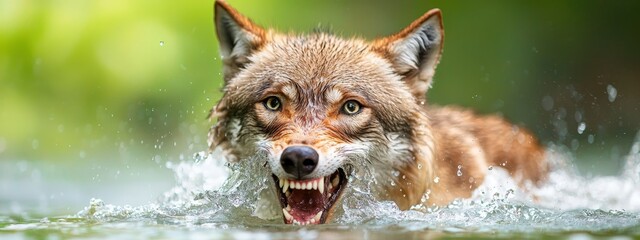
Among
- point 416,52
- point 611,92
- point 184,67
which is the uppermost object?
point 184,67

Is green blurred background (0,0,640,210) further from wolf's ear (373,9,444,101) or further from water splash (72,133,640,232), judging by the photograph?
wolf's ear (373,9,444,101)

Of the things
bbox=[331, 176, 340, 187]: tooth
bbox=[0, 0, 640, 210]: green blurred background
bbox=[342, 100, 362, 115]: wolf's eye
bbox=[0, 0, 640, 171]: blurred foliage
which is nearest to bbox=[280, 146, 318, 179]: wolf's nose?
bbox=[331, 176, 340, 187]: tooth

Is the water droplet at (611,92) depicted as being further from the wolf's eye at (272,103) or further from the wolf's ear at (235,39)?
the wolf's eye at (272,103)

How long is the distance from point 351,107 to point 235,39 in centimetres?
101

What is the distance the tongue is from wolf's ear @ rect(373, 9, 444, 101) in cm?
110

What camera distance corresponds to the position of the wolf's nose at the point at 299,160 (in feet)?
17.9

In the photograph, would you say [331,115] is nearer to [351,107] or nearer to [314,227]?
[351,107]

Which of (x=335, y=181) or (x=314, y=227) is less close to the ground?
(x=335, y=181)

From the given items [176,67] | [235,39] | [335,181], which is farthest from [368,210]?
[176,67]

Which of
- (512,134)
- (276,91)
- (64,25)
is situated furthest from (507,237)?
(64,25)

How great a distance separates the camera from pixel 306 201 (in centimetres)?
588

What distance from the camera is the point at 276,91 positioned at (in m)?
6.13

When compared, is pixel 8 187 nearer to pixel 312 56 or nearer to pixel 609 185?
pixel 312 56

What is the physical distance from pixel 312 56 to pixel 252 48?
0.48 m
